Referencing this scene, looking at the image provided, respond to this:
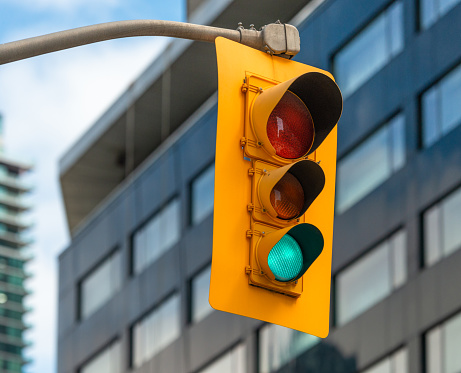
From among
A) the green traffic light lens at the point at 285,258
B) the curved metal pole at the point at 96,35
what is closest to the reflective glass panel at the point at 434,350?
the curved metal pole at the point at 96,35

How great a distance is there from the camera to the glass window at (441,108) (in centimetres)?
2534

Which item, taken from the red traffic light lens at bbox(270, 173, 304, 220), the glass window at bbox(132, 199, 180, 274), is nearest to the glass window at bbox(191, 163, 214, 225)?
the glass window at bbox(132, 199, 180, 274)

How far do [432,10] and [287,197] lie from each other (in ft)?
71.0

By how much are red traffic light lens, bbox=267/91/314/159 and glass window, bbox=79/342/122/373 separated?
111 ft

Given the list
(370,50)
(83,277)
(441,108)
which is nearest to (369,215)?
(441,108)

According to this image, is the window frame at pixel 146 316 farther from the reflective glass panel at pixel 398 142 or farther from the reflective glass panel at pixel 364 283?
the reflective glass panel at pixel 398 142

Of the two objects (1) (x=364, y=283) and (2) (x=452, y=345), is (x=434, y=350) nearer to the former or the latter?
(2) (x=452, y=345)

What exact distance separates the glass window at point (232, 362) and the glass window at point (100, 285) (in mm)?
7800

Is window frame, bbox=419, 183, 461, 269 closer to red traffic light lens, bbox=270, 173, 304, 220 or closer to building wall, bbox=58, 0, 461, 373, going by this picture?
building wall, bbox=58, 0, 461, 373

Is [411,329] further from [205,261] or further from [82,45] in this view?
[82,45]

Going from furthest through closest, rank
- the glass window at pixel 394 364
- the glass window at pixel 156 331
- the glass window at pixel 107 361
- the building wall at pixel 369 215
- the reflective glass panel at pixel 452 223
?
the glass window at pixel 107 361, the glass window at pixel 156 331, the building wall at pixel 369 215, the glass window at pixel 394 364, the reflective glass panel at pixel 452 223

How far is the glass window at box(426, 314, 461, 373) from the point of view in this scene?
23.9 metres

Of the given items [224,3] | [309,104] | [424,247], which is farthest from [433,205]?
[309,104]

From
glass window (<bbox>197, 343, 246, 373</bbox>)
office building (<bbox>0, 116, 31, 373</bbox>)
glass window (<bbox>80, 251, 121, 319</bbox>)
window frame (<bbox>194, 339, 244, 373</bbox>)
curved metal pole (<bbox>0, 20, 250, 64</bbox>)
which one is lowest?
curved metal pole (<bbox>0, 20, 250, 64</bbox>)
